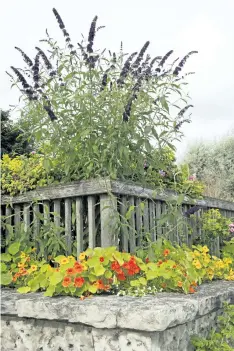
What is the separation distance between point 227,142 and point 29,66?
44.3ft

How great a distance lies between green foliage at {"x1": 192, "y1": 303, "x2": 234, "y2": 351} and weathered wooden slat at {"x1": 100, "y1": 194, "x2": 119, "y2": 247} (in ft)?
3.27

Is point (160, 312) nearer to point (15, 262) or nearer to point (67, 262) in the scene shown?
point (67, 262)

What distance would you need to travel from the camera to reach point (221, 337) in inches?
141

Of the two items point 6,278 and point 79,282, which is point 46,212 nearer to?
point 6,278

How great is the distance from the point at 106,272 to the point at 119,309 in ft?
1.86

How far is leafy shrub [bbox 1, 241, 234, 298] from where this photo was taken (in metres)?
3.36

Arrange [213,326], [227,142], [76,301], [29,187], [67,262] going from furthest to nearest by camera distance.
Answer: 1. [227,142]
2. [29,187]
3. [213,326]
4. [67,262]
5. [76,301]

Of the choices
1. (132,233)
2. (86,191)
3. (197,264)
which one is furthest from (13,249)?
(197,264)

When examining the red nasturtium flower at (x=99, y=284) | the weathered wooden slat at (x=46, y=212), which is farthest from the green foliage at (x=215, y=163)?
the red nasturtium flower at (x=99, y=284)

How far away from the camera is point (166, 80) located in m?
4.04

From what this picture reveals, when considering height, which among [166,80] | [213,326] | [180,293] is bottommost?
[213,326]

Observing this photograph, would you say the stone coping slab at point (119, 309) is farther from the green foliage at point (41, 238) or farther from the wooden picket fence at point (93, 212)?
the wooden picket fence at point (93, 212)

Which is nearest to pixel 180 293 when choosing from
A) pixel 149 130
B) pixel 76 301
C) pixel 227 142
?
pixel 76 301

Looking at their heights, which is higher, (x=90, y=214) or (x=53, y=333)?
(x=90, y=214)
